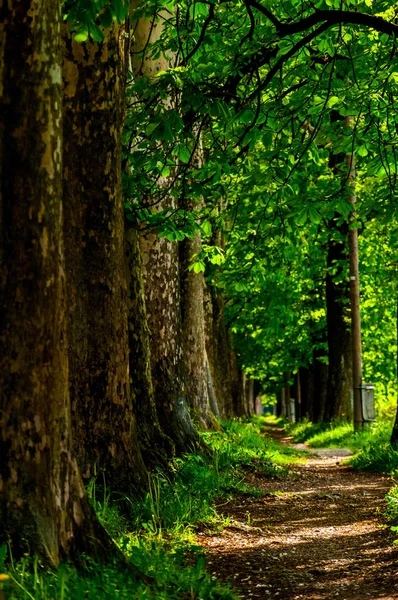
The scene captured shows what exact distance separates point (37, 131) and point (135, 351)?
4615mm

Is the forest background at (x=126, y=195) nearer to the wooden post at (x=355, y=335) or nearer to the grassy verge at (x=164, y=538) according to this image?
the grassy verge at (x=164, y=538)

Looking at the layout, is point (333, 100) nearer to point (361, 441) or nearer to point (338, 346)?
point (361, 441)

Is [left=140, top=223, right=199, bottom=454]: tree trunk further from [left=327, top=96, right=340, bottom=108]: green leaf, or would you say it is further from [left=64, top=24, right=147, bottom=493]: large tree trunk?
[left=327, top=96, right=340, bottom=108]: green leaf

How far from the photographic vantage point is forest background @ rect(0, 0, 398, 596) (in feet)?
14.5

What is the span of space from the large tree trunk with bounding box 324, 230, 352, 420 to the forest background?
610 centimetres

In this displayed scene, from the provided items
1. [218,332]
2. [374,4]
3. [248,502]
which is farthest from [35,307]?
[218,332]

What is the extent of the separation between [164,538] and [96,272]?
94.0 inches

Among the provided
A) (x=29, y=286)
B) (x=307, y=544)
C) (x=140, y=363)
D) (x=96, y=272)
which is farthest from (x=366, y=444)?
(x=29, y=286)

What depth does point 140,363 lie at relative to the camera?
888cm

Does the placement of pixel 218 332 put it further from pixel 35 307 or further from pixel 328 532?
pixel 35 307

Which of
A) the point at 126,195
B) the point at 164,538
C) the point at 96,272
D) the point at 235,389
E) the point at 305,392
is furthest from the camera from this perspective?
the point at 305,392

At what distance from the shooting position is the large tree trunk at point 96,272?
725 centimetres

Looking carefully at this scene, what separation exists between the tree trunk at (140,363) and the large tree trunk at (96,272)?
1.33m

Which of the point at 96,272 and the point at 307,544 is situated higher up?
the point at 96,272
